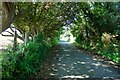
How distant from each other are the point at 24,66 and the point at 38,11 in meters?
8.07

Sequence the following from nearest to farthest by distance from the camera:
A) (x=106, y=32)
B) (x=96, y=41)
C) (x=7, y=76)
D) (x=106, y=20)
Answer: (x=7, y=76), (x=106, y=20), (x=106, y=32), (x=96, y=41)

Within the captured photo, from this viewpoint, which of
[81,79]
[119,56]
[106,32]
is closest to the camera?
[81,79]

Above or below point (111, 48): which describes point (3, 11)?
above

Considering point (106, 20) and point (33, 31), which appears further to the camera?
point (33, 31)

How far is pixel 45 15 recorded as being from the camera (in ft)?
51.2

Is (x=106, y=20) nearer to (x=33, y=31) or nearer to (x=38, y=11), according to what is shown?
(x=38, y=11)

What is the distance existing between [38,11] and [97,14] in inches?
170

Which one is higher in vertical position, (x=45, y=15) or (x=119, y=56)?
(x=45, y=15)

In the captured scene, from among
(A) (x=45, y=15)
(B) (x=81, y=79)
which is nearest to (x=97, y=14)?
(A) (x=45, y=15)

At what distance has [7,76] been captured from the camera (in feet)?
18.9

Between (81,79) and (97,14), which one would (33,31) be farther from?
(81,79)

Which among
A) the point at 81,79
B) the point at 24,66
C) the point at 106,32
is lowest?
the point at 81,79

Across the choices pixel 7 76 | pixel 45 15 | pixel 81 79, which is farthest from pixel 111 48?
pixel 7 76

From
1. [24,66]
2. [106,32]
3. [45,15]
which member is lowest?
[24,66]
